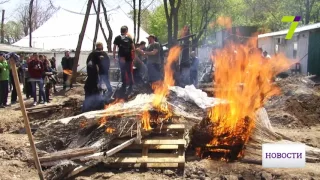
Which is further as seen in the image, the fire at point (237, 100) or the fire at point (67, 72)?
the fire at point (67, 72)

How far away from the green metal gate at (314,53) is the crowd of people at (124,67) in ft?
41.2

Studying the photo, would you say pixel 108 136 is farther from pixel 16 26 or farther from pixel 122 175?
pixel 16 26

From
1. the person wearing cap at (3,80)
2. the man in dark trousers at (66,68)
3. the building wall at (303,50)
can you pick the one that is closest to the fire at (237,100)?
the person wearing cap at (3,80)

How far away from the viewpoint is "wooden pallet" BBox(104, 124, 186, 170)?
5730 mm

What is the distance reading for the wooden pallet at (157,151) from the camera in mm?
5730

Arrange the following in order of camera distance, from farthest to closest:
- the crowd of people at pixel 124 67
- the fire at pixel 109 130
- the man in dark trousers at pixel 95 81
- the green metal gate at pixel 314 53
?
1. the green metal gate at pixel 314 53
2. the crowd of people at pixel 124 67
3. the man in dark trousers at pixel 95 81
4. the fire at pixel 109 130

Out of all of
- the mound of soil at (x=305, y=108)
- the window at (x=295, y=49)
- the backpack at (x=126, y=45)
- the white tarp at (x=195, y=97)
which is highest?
the window at (x=295, y=49)

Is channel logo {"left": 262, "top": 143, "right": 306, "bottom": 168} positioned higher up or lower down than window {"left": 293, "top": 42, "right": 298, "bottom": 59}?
lower down

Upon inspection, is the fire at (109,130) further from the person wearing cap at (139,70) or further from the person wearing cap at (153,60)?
the person wearing cap at (139,70)

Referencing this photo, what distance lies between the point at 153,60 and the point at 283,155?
573cm

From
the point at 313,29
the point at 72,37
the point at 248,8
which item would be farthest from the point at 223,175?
the point at 248,8

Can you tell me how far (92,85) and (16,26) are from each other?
6562 cm

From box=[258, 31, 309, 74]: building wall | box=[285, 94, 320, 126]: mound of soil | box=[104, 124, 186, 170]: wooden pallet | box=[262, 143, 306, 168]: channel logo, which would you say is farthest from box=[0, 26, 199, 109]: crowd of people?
box=[258, 31, 309, 74]: building wall

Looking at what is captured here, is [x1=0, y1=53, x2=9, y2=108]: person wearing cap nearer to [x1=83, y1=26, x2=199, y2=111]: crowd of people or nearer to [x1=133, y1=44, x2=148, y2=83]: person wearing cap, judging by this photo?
[x1=83, y1=26, x2=199, y2=111]: crowd of people
